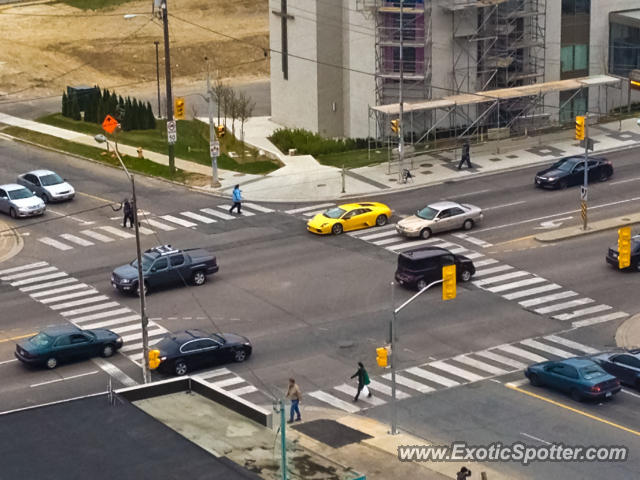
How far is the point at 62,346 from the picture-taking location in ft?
169

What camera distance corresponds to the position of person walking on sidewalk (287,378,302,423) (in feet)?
153

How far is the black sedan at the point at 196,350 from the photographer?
2013 inches

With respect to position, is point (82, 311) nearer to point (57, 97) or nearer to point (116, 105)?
point (116, 105)

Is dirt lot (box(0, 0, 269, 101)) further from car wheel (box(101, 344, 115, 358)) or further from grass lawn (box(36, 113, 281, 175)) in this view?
car wheel (box(101, 344, 115, 358))

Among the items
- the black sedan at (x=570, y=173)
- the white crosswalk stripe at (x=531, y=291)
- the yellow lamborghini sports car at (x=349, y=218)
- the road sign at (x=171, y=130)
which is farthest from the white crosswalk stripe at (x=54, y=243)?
the black sedan at (x=570, y=173)

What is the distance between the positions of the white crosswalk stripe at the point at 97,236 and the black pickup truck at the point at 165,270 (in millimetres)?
6455

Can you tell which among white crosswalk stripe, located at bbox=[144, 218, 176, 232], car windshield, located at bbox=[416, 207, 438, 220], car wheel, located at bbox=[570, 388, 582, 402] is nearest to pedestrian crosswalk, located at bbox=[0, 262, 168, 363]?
white crosswalk stripe, located at bbox=[144, 218, 176, 232]

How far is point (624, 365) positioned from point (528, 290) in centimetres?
1001

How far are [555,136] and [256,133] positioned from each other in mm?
19430

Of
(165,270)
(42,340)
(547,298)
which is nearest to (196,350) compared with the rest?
(42,340)

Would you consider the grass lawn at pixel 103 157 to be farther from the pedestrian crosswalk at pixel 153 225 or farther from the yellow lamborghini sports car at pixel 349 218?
the yellow lamborghini sports car at pixel 349 218

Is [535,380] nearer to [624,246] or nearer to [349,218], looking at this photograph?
[624,246]

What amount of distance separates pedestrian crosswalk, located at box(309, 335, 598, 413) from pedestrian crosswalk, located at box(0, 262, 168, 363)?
27.8 ft

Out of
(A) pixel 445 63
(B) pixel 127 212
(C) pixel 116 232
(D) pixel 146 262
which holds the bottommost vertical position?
(C) pixel 116 232
